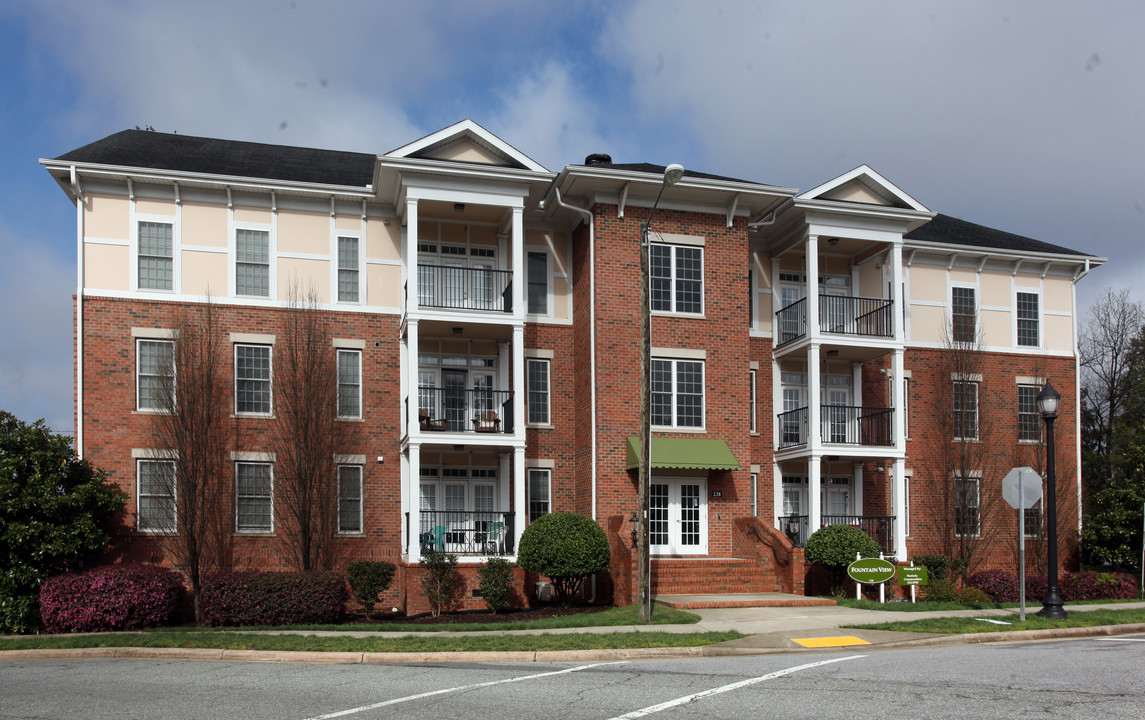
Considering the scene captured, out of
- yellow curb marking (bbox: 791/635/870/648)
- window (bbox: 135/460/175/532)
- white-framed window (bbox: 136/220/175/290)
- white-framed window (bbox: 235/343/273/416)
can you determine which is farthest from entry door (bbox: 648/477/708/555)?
white-framed window (bbox: 136/220/175/290)

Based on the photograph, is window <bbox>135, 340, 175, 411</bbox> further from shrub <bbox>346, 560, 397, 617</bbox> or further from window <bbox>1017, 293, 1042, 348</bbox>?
window <bbox>1017, 293, 1042, 348</bbox>

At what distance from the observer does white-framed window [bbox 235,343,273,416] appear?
2311 centimetres

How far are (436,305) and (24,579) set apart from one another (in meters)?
10.2

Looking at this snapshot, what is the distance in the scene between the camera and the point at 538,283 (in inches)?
1003

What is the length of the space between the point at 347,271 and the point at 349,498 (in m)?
5.41

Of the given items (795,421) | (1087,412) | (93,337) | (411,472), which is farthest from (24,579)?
(1087,412)

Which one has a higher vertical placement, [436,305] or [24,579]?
[436,305]

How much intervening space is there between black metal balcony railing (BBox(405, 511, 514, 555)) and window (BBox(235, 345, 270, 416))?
4274 millimetres

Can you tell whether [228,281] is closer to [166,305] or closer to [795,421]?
[166,305]

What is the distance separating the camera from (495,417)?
930 inches

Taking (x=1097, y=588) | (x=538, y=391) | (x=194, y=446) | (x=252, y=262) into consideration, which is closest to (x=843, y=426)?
(x=1097, y=588)

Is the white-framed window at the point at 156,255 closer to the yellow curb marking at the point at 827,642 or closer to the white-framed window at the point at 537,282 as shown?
the white-framed window at the point at 537,282

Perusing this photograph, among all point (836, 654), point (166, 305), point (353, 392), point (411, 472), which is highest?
point (166, 305)

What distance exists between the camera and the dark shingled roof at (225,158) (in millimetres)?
23062
